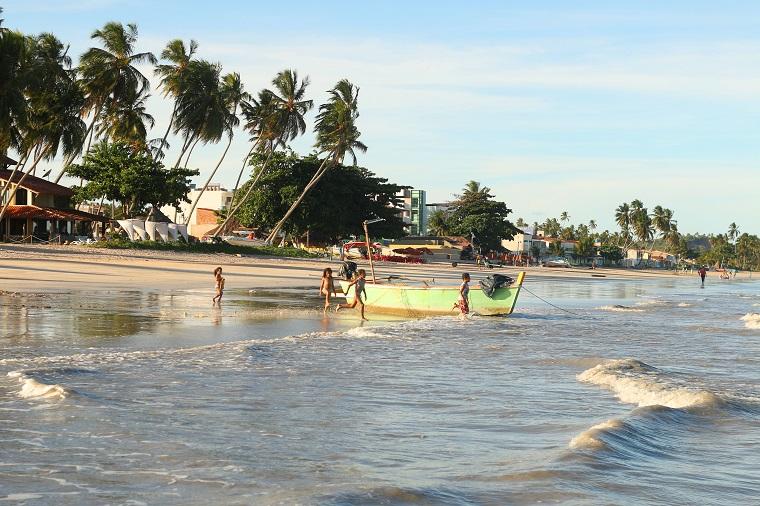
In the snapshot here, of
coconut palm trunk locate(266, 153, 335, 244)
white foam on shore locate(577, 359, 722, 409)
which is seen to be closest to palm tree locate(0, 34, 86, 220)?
coconut palm trunk locate(266, 153, 335, 244)

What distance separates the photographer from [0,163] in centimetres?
5703

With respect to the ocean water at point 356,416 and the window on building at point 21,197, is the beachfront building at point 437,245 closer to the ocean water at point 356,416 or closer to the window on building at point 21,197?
the window on building at point 21,197

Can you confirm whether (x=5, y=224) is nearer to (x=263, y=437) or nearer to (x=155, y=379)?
(x=155, y=379)

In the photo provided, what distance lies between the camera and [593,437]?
9398 mm

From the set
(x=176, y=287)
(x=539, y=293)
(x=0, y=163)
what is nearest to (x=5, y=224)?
(x=0, y=163)

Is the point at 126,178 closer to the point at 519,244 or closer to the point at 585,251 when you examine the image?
the point at 519,244

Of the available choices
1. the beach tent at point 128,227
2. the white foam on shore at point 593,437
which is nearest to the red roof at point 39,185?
the beach tent at point 128,227

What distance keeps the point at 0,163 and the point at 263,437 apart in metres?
53.9

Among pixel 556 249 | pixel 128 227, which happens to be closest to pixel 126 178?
pixel 128 227

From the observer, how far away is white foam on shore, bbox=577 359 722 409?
12359 mm

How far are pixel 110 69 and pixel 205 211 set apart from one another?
39.9 meters

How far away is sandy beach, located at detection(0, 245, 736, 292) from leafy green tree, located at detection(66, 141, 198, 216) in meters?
5.81

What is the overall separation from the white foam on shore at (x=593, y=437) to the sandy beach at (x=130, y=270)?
20.8m

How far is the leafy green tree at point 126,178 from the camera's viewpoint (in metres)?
53.5
